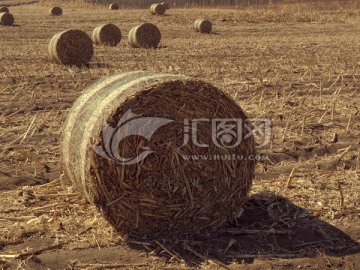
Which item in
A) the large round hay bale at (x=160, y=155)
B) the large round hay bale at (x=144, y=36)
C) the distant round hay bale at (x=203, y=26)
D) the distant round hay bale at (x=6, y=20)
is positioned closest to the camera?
the large round hay bale at (x=160, y=155)

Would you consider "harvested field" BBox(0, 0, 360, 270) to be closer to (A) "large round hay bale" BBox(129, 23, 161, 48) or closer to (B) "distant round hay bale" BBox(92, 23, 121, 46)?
(A) "large round hay bale" BBox(129, 23, 161, 48)

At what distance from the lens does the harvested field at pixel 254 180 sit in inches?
174

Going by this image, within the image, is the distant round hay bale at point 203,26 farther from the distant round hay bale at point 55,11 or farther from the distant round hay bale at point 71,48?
the distant round hay bale at point 71,48

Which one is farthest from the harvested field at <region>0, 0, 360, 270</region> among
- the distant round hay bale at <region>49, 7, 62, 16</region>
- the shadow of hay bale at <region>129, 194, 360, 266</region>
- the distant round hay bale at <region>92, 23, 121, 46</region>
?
the distant round hay bale at <region>49, 7, 62, 16</region>

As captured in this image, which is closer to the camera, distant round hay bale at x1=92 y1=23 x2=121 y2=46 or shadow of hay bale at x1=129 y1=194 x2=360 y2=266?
shadow of hay bale at x1=129 y1=194 x2=360 y2=266

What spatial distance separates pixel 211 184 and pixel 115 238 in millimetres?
861

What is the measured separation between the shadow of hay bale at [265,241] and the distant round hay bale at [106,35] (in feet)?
42.4

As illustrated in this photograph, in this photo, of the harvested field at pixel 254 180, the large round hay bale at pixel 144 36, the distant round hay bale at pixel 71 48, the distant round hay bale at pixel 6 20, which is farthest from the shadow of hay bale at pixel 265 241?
the distant round hay bale at pixel 6 20

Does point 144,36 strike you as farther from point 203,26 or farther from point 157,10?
point 157,10

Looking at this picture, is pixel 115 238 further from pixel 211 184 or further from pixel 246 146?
pixel 246 146

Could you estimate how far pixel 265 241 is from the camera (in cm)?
463

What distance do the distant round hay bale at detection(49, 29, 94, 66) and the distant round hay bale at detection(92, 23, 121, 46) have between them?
153 inches

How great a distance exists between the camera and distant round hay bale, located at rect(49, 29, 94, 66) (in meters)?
12.9

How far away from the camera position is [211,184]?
4875 mm
